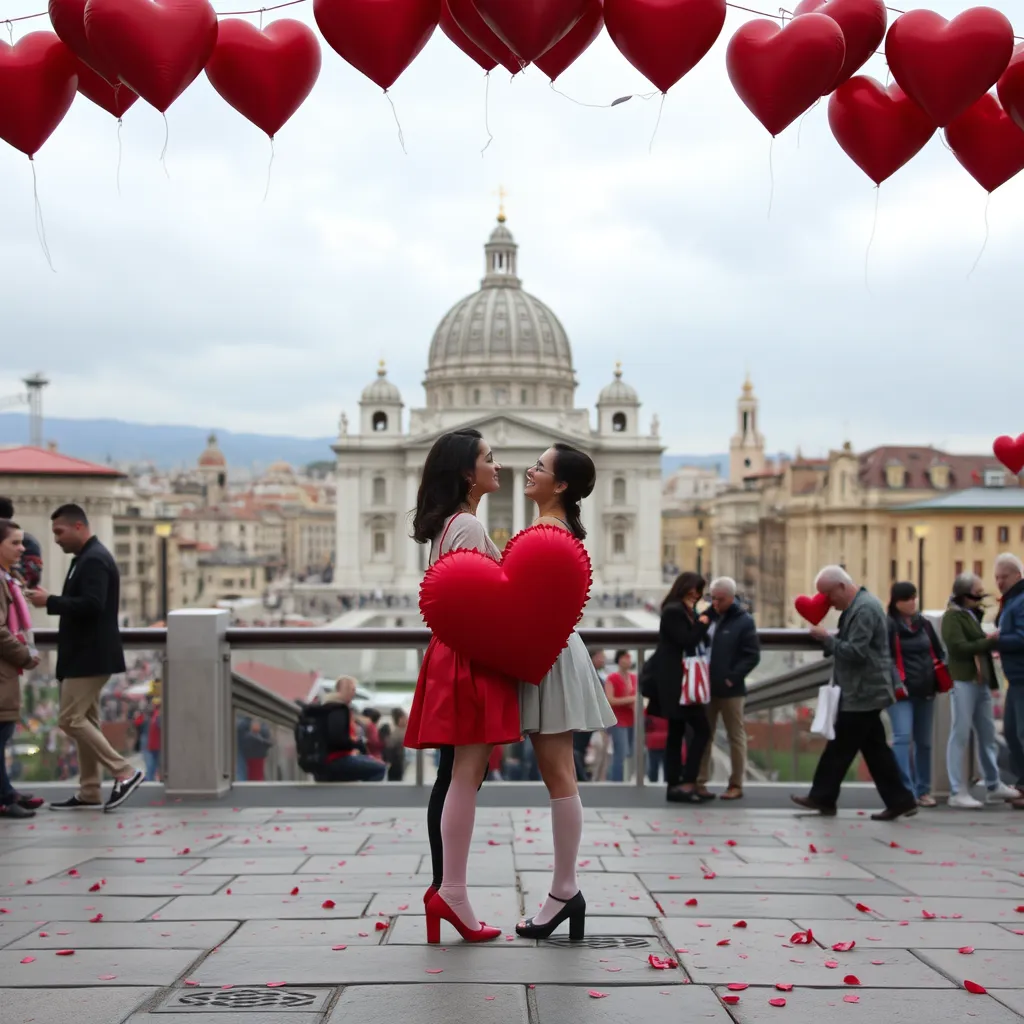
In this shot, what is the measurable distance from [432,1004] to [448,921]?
816 mm

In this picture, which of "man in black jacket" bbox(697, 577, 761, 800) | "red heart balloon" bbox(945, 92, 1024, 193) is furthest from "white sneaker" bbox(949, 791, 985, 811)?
"red heart balloon" bbox(945, 92, 1024, 193)

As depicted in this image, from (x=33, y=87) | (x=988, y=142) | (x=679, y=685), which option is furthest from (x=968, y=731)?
(x=33, y=87)

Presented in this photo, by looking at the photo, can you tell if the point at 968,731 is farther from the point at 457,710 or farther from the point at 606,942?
the point at 457,710

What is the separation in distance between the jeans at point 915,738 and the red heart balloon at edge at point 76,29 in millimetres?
6070

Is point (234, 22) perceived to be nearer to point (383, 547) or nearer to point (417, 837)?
point (417, 837)

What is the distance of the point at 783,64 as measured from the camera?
5203 millimetres

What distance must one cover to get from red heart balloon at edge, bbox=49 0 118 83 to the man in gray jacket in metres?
4.71

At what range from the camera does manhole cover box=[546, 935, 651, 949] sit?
4.83 meters

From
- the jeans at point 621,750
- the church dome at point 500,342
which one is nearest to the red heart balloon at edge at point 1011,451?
the jeans at point 621,750

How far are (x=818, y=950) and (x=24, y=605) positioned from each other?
502 cm

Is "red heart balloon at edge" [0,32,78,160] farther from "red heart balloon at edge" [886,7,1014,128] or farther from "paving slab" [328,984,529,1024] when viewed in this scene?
"paving slab" [328,984,529,1024]

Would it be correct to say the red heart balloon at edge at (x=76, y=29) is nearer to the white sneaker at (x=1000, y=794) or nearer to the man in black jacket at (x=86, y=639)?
the man in black jacket at (x=86, y=639)

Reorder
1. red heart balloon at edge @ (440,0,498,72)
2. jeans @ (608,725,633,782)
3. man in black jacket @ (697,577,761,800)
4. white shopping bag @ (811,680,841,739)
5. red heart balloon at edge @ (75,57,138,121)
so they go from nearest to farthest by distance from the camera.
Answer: red heart balloon at edge @ (440,0,498,72)
red heart balloon at edge @ (75,57,138,121)
white shopping bag @ (811,680,841,739)
man in black jacket @ (697,577,761,800)
jeans @ (608,725,633,782)

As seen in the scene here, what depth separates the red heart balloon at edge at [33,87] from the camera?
220 inches
